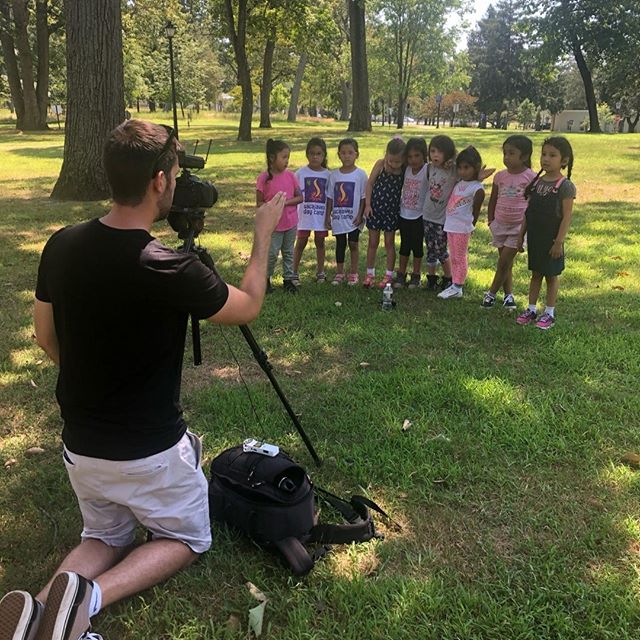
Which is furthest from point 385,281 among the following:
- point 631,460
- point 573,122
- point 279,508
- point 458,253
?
point 573,122

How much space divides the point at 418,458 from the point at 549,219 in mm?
2586

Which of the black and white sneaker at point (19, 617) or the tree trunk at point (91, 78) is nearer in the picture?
the black and white sneaker at point (19, 617)

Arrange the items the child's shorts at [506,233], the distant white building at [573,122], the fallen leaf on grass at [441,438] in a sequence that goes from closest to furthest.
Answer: the fallen leaf on grass at [441,438] → the child's shorts at [506,233] → the distant white building at [573,122]

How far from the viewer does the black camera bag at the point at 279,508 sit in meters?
2.43

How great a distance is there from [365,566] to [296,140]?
2227 centimetres

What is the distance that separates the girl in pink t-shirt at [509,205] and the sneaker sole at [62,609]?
171 inches

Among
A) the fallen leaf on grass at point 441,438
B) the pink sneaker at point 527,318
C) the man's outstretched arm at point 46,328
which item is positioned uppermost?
the man's outstretched arm at point 46,328

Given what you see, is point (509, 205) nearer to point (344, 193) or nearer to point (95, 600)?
point (344, 193)

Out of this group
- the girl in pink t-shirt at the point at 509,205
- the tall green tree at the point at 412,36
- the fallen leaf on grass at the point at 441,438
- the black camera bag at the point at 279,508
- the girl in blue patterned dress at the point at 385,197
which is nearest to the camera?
the black camera bag at the point at 279,508

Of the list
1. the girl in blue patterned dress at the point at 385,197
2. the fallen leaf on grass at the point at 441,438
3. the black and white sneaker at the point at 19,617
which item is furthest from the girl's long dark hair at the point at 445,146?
the black and white sneaker at the point at 19,617

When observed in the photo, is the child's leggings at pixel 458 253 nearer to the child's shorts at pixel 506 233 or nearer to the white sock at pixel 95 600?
the child's shorts at pixel 506 233

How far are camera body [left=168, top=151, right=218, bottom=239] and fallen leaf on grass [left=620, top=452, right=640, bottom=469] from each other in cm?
249

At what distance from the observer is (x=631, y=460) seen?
10.1 feet

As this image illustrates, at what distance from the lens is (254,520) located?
2.46 m
